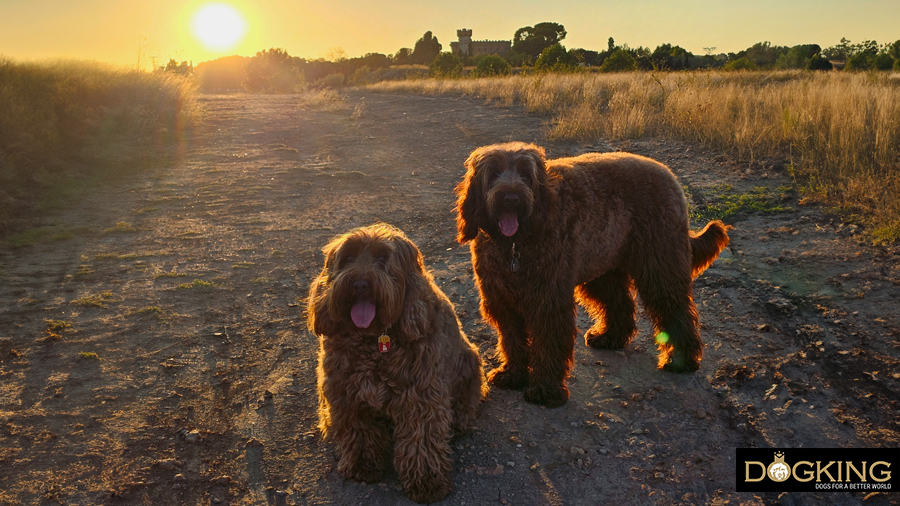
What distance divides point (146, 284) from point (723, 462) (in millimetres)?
6258

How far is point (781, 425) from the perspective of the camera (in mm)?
4289

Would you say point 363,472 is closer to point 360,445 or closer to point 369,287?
point 360,445

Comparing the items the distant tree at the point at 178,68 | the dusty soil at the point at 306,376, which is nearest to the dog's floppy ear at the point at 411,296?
the dusty soil at the point at 306,376

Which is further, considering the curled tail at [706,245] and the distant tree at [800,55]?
the distant tree at [800,55]

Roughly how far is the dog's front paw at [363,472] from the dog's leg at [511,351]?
1507 mm

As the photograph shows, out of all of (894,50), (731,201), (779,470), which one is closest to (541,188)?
(779,470)

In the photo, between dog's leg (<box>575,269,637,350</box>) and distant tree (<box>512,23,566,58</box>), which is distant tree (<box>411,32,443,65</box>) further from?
dog's leg (<box>575,269,637,350</box>)

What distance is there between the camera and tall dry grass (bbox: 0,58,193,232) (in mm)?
9735

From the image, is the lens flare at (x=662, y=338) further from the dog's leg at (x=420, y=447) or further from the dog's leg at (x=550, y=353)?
the dog's leg at (x=420, y=447)

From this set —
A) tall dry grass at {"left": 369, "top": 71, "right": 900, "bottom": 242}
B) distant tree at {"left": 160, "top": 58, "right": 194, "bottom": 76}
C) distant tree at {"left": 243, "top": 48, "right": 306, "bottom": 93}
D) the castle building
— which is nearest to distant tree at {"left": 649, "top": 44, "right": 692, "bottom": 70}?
tall dry grass at {"left": 369, "top": 71, "right": 900, "bottom": 242}

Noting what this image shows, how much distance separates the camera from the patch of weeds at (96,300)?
6.25 metres

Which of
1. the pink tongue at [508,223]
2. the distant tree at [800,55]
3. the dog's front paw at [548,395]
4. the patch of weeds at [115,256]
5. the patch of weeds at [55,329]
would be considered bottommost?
the dog's front paw at [548,395]

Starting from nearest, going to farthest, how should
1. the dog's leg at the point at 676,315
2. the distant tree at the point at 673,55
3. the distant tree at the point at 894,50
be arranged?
the dog's leg at the point at 676,315, the distant tree at the point at 673,55, the distant tree at the point at 894,50

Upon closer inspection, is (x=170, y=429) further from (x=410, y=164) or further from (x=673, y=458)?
(x=410, y=164)
